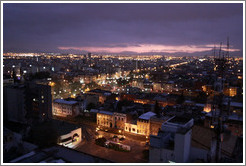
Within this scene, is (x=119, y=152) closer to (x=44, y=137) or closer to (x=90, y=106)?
(x=44, y=137)

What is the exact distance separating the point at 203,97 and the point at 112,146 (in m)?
8.53

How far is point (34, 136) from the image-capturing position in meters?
6.59

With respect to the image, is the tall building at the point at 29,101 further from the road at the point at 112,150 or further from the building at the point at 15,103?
the road at the point at 112,150

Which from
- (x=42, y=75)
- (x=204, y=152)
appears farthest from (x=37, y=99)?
(x=42, y=75)

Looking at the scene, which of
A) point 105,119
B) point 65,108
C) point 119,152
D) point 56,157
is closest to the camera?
point 56,157

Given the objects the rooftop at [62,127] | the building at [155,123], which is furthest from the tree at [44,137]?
the building at [155,123]

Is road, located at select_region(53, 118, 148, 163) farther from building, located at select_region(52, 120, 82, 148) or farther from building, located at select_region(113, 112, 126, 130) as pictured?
building, located at select_region(113, 112, 126, 130)

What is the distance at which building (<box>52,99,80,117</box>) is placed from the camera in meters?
10.4

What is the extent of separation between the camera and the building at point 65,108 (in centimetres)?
1037

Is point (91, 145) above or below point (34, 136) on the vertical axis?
below

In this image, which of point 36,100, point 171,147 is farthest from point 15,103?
point 171,147

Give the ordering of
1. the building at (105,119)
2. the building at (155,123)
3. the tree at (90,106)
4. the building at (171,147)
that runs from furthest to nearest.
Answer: the tree at (90,106) < the building at (105,119) < the building at (155,123) < the building at (171,147)

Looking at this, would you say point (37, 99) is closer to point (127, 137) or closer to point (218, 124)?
point (127, 137)

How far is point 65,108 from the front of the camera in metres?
10.5
